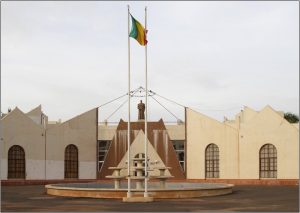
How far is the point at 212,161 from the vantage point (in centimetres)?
3625

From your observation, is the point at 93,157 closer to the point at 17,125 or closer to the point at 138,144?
the point at 138,144

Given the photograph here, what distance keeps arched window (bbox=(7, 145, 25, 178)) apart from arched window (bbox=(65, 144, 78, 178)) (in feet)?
10.5

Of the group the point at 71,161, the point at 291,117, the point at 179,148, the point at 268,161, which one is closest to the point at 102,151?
the point at 71,161

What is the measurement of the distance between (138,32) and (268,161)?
18036 millimetres

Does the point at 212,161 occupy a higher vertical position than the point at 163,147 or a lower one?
lower

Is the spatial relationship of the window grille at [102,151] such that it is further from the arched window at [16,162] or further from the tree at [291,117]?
the tree at [291,117]

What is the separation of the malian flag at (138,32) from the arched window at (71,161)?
18.5 m

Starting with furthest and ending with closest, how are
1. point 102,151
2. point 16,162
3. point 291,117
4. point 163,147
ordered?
1. point 291,117
2. point 102,151
3. point 163,147
4. point 16,162

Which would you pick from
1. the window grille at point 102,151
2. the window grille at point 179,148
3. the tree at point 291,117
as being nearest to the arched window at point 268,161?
the window grille at point 179,148

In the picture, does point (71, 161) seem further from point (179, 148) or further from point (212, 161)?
point (212, 161)

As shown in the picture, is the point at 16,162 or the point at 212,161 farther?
the point at 212,161

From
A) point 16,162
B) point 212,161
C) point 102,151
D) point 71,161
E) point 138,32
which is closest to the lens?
point 138,32

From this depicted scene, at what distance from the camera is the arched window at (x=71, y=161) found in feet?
121

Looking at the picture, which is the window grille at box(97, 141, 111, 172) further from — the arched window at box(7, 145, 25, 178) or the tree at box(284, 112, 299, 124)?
the tree at box(284, 112, 299, 124)
